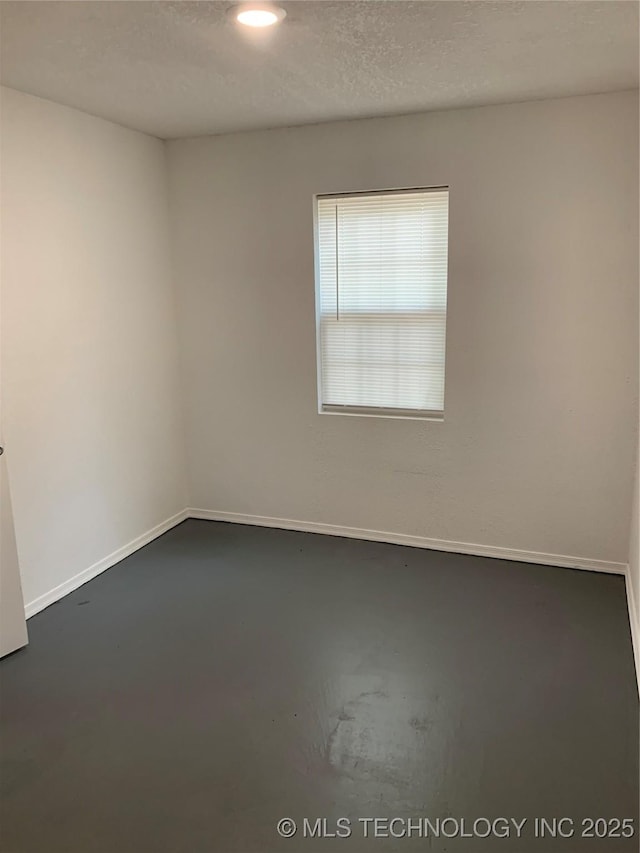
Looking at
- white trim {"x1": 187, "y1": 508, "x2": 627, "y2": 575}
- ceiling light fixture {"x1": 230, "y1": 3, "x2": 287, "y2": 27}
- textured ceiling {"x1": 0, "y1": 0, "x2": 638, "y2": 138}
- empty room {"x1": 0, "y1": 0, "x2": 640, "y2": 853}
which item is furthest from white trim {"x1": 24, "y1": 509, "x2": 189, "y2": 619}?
ceiling light fixture {"x1": 230, "y1": 3, "x2": 287, "y2": 27}

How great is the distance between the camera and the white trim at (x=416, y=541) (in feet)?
11.9

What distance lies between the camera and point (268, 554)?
3.90 metres

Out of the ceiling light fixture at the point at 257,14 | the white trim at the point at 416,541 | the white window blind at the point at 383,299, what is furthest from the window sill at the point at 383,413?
the ceiling light fixture at the point at 257,14

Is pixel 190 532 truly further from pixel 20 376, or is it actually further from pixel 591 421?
pixel 591 421

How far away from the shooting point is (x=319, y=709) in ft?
8.13

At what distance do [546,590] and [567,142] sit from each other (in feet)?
7.59

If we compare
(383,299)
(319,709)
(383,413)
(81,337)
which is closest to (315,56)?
(383,299)

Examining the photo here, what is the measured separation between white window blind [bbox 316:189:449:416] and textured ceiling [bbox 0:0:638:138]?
53cm

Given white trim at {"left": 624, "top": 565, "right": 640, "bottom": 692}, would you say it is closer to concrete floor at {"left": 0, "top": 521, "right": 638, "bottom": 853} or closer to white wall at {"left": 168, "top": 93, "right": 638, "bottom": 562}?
concrete floor at {"left": 0, "top": 521, "right": 638, "bottom": 853}

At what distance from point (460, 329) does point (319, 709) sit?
2.16m

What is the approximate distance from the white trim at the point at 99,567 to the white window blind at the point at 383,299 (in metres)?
1.40

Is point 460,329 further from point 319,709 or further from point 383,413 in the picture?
point 319,709

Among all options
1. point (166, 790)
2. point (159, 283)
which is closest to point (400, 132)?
point (159, 283)

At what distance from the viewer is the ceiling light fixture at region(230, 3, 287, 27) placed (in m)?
2.06
